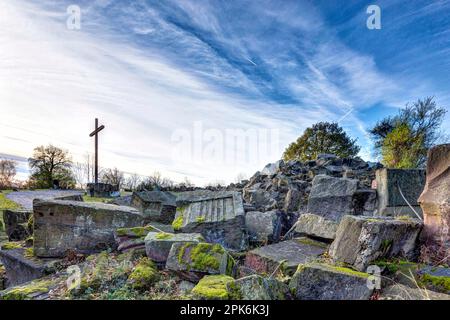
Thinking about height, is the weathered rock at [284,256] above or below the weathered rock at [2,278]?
above

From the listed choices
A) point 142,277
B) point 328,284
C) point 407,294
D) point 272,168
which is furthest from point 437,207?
point 272,168

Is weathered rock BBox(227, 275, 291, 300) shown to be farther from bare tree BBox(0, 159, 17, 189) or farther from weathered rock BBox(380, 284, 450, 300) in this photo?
bare tree BBox(0, 159, 17, 189)

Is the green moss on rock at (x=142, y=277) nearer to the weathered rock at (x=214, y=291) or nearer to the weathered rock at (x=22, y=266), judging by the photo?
the weathered rock at (x=214, y=291)

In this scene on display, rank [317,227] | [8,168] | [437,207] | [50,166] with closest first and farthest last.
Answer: [437,207], [317,227], [50,166], [8,168]

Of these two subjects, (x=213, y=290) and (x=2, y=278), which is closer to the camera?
(x=213, y=290)

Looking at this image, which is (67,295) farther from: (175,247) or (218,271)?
(218,271)

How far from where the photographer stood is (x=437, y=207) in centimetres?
334

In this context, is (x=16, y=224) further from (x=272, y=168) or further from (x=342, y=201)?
(x=272, y=168)

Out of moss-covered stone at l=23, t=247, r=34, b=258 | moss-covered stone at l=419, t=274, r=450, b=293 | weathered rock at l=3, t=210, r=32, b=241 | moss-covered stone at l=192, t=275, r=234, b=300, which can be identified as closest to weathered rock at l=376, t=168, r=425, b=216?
moss-covered stone at l=419, t=274, r=450, b=293

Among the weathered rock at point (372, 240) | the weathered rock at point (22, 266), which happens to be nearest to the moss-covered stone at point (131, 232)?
the weathered rock at point (22, 266)

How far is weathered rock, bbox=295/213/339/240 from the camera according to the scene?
14.2ft

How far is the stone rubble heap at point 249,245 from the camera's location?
8.44 ft

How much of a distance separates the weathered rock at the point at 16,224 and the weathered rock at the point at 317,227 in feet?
18.7

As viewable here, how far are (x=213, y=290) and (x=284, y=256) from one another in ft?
6.14
